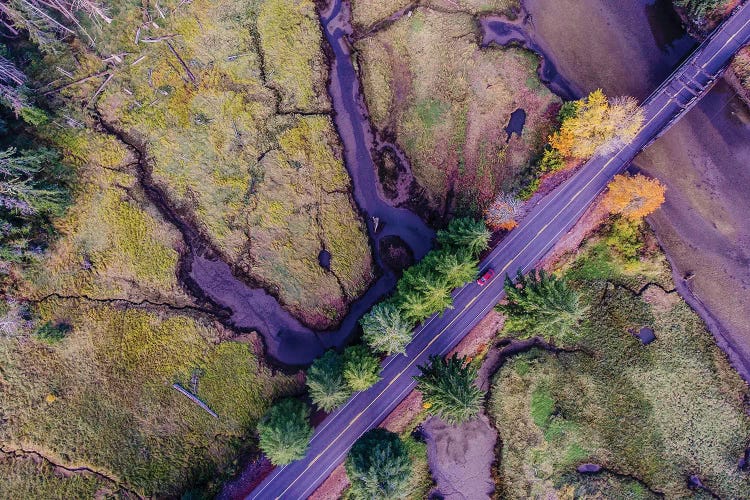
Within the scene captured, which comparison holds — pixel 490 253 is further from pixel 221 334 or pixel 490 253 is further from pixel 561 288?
pixel 221 334

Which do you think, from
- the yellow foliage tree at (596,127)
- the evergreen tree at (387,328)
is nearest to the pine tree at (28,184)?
the evergreen tree at (387,328)

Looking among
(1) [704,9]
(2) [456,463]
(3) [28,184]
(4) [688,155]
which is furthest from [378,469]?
(1) [704,9]

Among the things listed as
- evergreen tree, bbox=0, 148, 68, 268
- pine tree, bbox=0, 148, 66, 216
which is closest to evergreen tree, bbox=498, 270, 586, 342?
pine tree, bbox=0, 148, 66, 216

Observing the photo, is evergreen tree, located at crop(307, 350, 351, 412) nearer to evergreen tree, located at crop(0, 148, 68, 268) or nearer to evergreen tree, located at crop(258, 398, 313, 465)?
evergreen tree, located at crop(258, 398, 313, 465)

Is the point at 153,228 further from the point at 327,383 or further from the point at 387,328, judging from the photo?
the point at 387,328

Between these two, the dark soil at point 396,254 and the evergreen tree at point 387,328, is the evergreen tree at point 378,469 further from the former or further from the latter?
the dark soil at point 396,254

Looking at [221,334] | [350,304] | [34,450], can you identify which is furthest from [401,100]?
[34,450]
